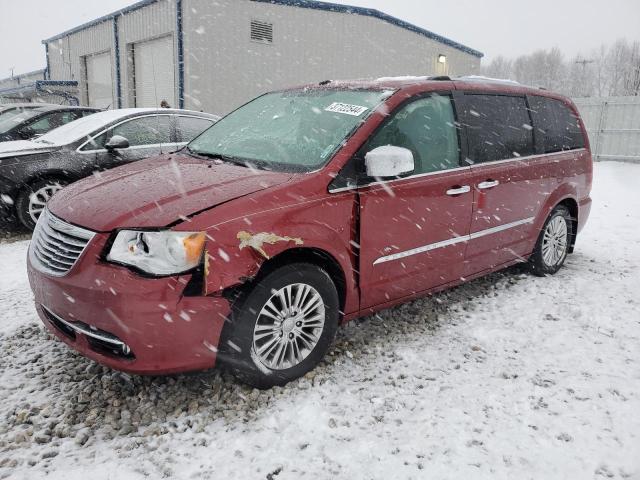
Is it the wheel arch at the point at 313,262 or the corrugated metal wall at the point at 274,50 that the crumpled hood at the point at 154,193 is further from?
the corrugated metal wall at the point at 274,50

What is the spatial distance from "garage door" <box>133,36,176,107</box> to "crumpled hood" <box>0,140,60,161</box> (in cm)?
988

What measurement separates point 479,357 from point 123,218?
235 cm

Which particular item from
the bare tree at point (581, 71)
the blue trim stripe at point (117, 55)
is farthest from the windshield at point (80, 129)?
the bare tree at point (581, 71)

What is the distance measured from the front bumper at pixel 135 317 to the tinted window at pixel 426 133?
1.48 metres

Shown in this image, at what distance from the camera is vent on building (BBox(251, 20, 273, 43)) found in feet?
51.5

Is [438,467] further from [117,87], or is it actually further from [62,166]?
[117,87]

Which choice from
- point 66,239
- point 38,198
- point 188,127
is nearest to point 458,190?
point 66,239

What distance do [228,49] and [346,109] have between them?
13.2 meters

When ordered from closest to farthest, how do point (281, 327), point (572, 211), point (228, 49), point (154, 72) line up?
point (281, 327)
point (572, 211)
point (228, 49)
point (154, 72)

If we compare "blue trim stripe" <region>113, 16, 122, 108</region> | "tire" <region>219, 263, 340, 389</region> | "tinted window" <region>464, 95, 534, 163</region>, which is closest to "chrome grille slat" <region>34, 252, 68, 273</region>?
"tire" <region>219, 263, 340, 389</region>

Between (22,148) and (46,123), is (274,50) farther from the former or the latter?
(22,148)

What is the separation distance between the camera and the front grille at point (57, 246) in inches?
102

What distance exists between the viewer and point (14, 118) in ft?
28.4

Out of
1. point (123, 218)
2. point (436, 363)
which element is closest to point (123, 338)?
point (123, 218)
